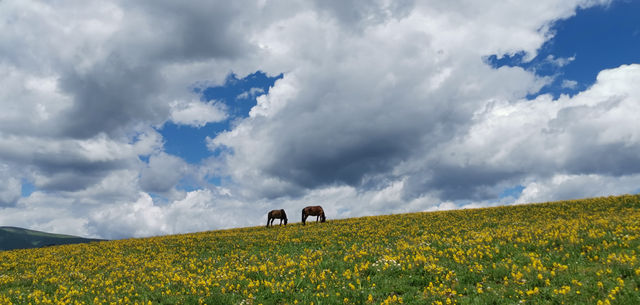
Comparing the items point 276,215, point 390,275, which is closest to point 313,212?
point 276,215

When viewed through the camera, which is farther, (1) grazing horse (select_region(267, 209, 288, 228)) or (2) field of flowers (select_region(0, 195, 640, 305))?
(1) grazing horse (select_region(267, 209, 288, 228))

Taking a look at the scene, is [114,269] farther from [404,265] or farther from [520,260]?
[520,260]

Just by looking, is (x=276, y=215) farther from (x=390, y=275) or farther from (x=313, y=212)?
(x=390, y=275)

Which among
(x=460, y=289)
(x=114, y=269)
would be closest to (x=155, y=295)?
(x=114, y=269)

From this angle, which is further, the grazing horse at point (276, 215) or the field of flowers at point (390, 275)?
the grazing horse at point (276, 215)

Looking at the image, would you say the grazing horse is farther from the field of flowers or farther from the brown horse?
the field of flowers

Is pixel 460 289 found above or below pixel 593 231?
below

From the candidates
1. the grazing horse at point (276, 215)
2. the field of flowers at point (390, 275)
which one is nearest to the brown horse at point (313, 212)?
the grazing horse at point (276, 215)

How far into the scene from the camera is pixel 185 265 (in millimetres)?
19703

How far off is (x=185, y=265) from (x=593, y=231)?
65.1 ft

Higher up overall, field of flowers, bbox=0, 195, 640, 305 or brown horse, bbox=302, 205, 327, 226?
brown horse, bbox=302, 205, 327, 226

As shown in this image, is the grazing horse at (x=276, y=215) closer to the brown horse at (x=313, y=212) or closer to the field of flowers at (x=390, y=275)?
the brown horse at (x=313, y=212)

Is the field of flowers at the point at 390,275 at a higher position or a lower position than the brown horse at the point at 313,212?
lower

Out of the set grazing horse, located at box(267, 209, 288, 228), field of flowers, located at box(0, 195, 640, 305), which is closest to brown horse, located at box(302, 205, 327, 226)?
grazing horse, located at box(267, 209, 288, 228)
